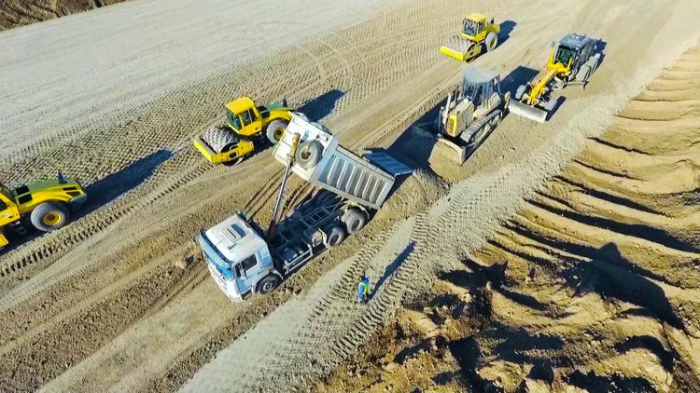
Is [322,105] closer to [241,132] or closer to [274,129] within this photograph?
[274,129]

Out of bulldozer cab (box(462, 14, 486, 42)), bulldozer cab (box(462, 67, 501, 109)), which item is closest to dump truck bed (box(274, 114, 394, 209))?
bulldozer cab (box(462, 67, 501, 109))

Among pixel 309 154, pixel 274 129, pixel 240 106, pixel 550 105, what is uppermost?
pixel 309 154

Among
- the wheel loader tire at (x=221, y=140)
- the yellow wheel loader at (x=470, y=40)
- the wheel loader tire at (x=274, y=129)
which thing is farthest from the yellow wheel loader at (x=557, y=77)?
the wheel loader tire at (x=221, y=140)

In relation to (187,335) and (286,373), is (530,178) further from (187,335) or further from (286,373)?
(187,335)

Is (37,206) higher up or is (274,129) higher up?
(274,129)

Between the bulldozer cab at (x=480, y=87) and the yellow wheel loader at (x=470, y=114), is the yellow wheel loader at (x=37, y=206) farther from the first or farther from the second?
the bulldozer cab at (x=480, y=87)

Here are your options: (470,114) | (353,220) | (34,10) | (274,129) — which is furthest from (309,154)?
(34,10)
